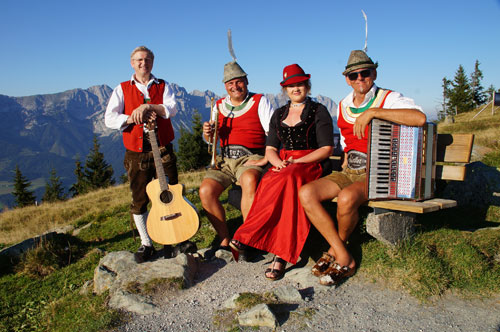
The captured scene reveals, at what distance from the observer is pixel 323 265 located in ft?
12.4

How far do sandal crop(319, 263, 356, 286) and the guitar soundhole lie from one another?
6.55 ft

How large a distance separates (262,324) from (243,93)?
2965mm

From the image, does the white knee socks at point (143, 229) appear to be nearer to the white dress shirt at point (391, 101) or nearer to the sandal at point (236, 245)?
the sandal at point (236, 245)

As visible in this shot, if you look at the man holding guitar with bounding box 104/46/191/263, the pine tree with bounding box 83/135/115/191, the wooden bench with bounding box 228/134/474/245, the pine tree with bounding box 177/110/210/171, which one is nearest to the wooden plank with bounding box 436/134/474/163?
the wooden bench with bounding box 228/134/474/245

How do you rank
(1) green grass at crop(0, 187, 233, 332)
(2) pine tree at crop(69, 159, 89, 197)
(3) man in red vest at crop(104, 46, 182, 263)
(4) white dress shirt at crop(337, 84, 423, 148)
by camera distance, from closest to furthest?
(1) green grass at crop(0, 187, 233, 332), (4) white dress shirt at crop(337, 84, 423, 148), (3) man in red vest at crop(104, 46, 182, 263), (2) pine tree at crop(69, 159, 89, 197)

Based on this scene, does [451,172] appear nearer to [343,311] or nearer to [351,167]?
[351,167]

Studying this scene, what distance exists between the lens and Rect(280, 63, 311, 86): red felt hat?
13.6ft

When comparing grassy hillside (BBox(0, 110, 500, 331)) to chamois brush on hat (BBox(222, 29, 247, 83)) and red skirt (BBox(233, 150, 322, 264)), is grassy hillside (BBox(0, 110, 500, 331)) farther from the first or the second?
chamois brush on hat (BBox(222, 29, 247, 83))

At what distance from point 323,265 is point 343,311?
0.65 m

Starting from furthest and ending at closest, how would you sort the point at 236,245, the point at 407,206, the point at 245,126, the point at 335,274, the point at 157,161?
the point at 245,126 < the point at 157,161 < the point at 236,245 < the point at 335,274 < the point at 407,206

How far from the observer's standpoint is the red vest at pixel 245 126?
4930 millimetres

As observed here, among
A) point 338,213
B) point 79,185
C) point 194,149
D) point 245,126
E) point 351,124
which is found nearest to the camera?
point 338,213

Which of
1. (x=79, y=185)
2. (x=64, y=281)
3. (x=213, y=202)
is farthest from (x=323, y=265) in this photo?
(x=79, y=185)

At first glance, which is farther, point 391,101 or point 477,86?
point 477,86
